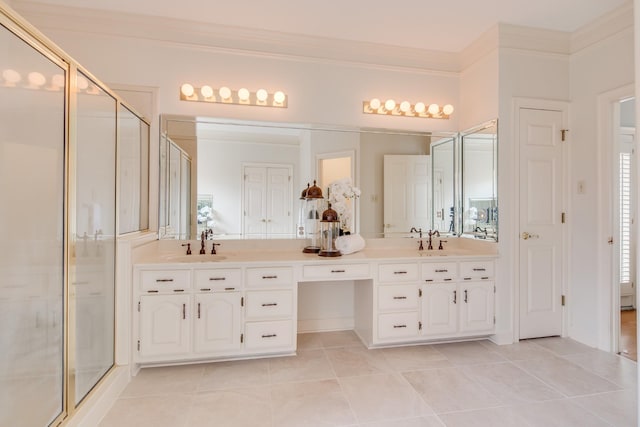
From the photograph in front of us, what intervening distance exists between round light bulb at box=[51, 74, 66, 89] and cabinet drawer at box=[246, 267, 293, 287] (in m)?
1.52

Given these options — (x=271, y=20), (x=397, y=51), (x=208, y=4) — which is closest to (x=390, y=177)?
(x=397, y=51)

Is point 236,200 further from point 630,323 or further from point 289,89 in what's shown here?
point 630,323

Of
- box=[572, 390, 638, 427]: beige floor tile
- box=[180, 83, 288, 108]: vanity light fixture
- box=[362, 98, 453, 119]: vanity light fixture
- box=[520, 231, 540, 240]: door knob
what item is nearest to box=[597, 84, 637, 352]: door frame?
box=[520, 231, 540, 240]: door knob

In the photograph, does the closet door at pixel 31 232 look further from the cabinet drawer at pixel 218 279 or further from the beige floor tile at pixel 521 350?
the beige floor tile at pixel 521 350

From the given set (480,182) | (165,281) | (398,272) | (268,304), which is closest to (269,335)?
(268,304)

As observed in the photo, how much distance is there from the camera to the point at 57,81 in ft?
5.05

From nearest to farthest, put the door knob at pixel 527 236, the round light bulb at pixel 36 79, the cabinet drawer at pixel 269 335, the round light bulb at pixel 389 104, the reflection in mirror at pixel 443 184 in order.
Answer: the round light bulb at pixel 36 79
the cabinet drawer at pixel 269 335
the door knob at pixel 527 236
the round light bulb at pixel 389 104
the reflection in mirror at pixel 443 184

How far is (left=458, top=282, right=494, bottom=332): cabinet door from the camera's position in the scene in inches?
109

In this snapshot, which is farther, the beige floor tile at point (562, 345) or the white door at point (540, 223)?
the white door at point (540, 223)

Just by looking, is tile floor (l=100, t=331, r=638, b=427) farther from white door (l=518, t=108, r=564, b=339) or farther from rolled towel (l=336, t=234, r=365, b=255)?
rolled towel (l=336, t=234, r=365, b=255)

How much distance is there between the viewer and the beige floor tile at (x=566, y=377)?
211cm

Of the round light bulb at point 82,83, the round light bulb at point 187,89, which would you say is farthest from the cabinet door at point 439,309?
the round light bulb at point 82,83

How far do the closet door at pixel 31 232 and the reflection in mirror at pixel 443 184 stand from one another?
2.94 m

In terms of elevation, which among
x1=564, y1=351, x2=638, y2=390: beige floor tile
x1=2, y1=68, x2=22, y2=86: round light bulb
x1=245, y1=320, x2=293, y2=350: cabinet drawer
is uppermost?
x1=2, y1=68, x2=22, y2=86: round light bulb
